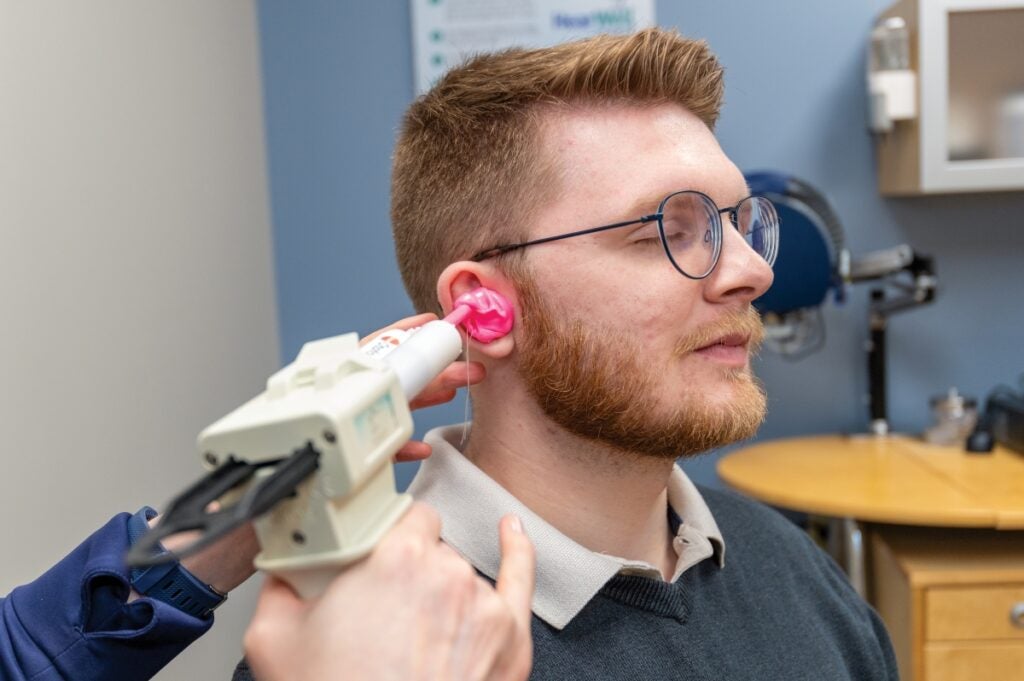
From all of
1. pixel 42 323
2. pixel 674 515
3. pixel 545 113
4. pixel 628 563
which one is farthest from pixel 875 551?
pixel 42 323

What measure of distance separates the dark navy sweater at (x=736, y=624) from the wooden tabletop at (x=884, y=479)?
58cm

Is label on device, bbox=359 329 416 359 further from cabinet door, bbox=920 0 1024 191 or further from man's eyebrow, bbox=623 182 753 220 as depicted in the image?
cabinet door, bbox=920 0 1024 191

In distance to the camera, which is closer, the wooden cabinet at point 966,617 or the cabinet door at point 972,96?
the wooden cabinet at point 966,617

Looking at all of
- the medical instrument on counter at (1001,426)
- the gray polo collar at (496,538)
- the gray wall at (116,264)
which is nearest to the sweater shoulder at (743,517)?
the gray polo collar at (496,538)

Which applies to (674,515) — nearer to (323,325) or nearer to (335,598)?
(335,598)

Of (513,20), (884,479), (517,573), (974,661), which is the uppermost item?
A: (513,20)

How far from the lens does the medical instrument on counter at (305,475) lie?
48 cm

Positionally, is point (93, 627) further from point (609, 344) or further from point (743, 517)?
point (743, 517)

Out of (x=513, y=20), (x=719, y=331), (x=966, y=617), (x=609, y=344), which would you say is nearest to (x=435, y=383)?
(x=609, y=344)

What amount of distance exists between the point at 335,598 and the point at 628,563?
48 cm

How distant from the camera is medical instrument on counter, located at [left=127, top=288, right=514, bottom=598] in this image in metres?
0.48

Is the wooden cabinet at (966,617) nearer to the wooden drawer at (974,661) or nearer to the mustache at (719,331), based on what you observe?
the wooden drawer at (974,661)

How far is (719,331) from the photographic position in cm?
98

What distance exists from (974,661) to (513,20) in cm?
177
